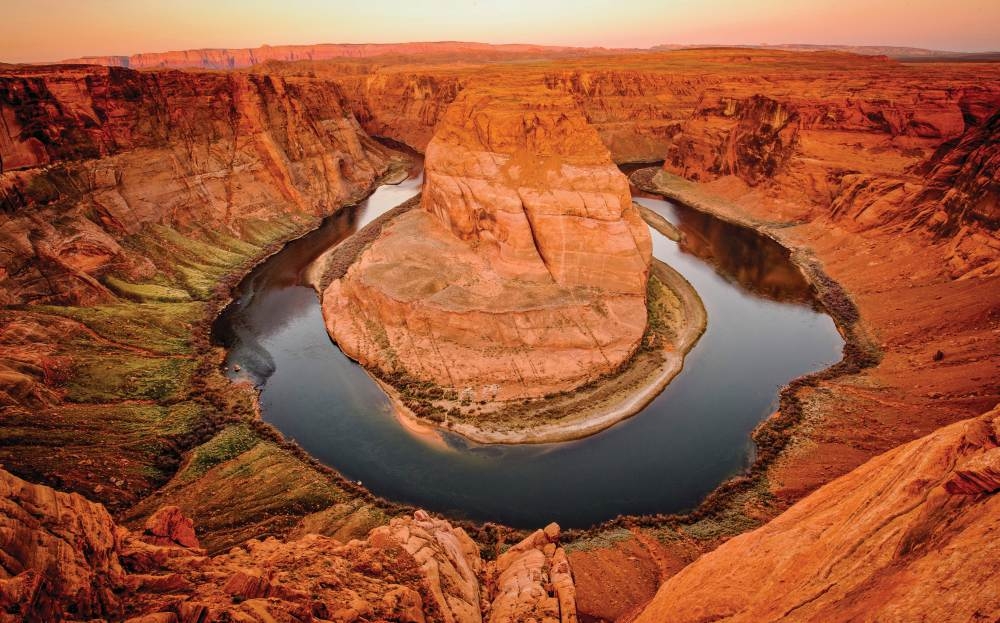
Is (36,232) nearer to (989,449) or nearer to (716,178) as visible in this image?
(989,449)

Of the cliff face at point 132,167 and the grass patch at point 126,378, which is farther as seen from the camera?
the cliff face at point 132,167

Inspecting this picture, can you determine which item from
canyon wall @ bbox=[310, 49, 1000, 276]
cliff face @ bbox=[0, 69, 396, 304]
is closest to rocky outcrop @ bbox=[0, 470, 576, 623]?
cliff face @ bbox=[0, 69, 396, 304]

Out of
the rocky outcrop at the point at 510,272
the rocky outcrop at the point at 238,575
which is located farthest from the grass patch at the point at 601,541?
the rocky outcrop at the point at 510,272

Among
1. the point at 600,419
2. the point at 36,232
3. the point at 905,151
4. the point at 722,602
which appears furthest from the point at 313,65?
the point at 722,602

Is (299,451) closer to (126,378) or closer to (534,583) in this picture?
(126,378)

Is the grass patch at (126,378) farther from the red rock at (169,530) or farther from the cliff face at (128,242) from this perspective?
the red rock at (169,530)

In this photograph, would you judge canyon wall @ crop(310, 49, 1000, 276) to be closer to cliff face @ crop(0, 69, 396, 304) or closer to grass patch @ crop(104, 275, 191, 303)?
cliff face @ crop(0, 69, 396, 304)

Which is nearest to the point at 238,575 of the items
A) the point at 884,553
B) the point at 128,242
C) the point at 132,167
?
the point at 884,553
